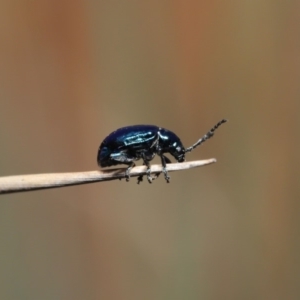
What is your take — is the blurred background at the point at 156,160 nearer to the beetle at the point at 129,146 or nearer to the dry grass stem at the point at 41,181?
the beetle at the point at 129,146


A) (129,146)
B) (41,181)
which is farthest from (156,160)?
(41,181)

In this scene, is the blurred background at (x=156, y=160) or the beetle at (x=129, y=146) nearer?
the beetle at (x=129, y=146)

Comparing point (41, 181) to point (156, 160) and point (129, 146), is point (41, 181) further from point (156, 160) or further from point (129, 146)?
point (156, 160)

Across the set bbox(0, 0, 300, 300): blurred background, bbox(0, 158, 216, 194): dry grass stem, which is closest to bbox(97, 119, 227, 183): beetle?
bbox(0, 158, 216, 194): dry grass stem

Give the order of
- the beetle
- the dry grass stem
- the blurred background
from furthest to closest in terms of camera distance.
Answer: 1. the blurred background
2. the beetle
3. the dry grass stem

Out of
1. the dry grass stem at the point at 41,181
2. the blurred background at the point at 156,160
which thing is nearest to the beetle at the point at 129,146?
the dry grass stem at the point at 41,181

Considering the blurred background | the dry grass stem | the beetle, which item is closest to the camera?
the dry grass stem

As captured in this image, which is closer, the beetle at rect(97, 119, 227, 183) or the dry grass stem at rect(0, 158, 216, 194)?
the dry grass stem at rect(0, 158, 216, 194)

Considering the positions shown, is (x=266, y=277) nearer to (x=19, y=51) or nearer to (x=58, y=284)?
(x=58, y=284)

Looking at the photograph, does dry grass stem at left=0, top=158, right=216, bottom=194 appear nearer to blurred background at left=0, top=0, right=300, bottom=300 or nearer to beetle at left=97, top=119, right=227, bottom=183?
beetle at left=97, top=119, right=227, bottom=183
